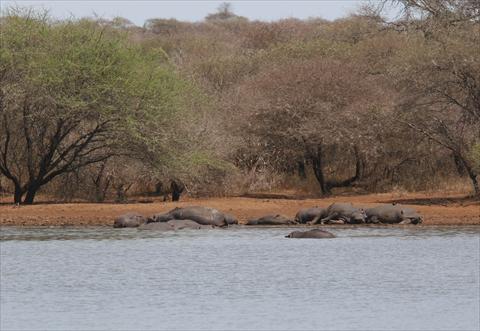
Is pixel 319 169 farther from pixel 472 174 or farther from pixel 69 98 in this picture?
pixel 69 98

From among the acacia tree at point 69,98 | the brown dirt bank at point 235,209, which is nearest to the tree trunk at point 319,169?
the brown dirt bank at point 235,209

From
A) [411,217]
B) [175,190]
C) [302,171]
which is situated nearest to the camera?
[411,217]

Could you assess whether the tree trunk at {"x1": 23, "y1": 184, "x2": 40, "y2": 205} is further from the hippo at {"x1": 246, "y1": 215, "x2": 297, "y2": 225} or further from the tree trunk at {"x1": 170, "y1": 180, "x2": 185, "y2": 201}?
the hippo at {"x1": 246, "y1": 215, "x2": 297, "y2": 225}

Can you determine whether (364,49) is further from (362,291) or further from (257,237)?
(362,291)

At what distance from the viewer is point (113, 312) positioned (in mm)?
20000

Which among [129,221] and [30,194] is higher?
[30,194]

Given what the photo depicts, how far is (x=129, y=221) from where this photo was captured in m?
37.3

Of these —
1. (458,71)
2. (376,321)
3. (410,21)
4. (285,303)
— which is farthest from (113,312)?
(410,21)

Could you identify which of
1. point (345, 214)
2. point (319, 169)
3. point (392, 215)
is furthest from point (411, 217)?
point (319, 169)

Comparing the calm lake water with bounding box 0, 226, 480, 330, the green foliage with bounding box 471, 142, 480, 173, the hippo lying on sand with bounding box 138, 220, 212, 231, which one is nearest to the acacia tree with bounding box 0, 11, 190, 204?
the hippo lying on sand with bounding box 138, 220, 212, 231

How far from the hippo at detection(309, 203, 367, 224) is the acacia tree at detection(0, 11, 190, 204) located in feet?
23.5

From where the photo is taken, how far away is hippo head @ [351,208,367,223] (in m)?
38.0

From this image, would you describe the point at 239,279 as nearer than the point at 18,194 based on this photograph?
Yes

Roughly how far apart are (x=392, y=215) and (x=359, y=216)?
1.05 meters
